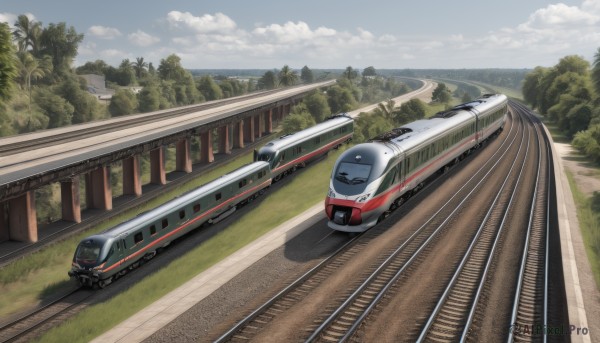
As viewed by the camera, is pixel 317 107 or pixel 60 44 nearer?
pixel 317 107

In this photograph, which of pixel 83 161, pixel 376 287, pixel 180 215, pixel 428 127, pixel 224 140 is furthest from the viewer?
pixel 224 140

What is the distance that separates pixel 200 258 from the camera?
25.3 m

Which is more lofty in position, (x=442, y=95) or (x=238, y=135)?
(x=442, y=95)

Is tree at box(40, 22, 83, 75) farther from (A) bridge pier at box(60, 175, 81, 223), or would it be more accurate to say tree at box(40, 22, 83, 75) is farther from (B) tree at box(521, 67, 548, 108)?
(B) tree at box(521, 67, 548, 108)

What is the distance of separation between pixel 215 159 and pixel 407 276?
4456 cm

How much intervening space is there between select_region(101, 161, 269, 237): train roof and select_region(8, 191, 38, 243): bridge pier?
34.0 ft

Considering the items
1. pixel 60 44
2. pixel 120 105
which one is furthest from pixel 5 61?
pixel 60 44

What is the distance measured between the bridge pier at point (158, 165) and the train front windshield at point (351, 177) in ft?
88.5

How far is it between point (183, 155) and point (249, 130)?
25.7 m

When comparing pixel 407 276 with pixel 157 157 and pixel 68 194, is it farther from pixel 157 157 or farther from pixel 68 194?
pixel 157 157

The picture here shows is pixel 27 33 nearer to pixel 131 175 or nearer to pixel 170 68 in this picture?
pixel 170 68

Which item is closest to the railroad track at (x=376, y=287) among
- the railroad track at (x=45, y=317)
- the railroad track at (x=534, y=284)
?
the railroad track at (x=534, y=284)

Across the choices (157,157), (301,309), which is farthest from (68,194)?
(301,309)

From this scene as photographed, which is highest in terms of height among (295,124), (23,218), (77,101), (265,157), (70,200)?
(77,101)
